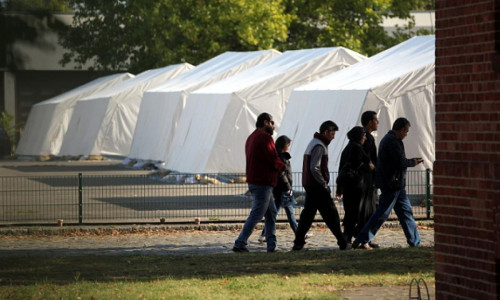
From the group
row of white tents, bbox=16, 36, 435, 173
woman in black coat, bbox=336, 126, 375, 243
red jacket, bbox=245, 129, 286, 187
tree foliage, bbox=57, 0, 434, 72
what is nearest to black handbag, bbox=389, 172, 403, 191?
woman in black coat, bbox=336, 126, 375, 243

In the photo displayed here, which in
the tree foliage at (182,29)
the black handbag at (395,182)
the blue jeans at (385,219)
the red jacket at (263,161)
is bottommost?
the blue jeans at (385,219)

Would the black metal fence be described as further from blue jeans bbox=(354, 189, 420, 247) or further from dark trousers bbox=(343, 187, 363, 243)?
blue jeans bbox=(354, 189, 420, 247)

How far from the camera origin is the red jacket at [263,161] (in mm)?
15805

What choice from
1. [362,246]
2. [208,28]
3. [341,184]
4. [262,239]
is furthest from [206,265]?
[208,28]

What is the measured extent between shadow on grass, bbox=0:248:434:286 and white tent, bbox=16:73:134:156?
36.0 m

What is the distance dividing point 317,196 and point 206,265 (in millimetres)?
2534

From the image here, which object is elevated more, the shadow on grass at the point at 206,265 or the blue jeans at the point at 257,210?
the blue jeans at the point at 257,210

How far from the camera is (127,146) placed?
1806 inches

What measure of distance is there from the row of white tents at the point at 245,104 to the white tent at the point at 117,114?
4 centimetres

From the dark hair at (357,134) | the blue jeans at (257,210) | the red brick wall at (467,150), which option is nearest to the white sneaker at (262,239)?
the blue jeans at (257,210)

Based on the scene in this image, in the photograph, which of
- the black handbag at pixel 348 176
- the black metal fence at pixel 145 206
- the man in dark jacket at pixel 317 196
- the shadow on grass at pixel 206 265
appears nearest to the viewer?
the shadow on grass at pixel 206 265

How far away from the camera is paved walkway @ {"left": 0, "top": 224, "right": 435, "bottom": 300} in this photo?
656 inches

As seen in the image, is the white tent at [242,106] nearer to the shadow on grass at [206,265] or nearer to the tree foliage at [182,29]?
the shadow on grass at [206,265]

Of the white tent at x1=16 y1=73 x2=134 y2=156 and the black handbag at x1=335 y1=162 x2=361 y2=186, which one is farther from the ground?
the white tent at x1=16 y1=73 x2=134 y2=156
